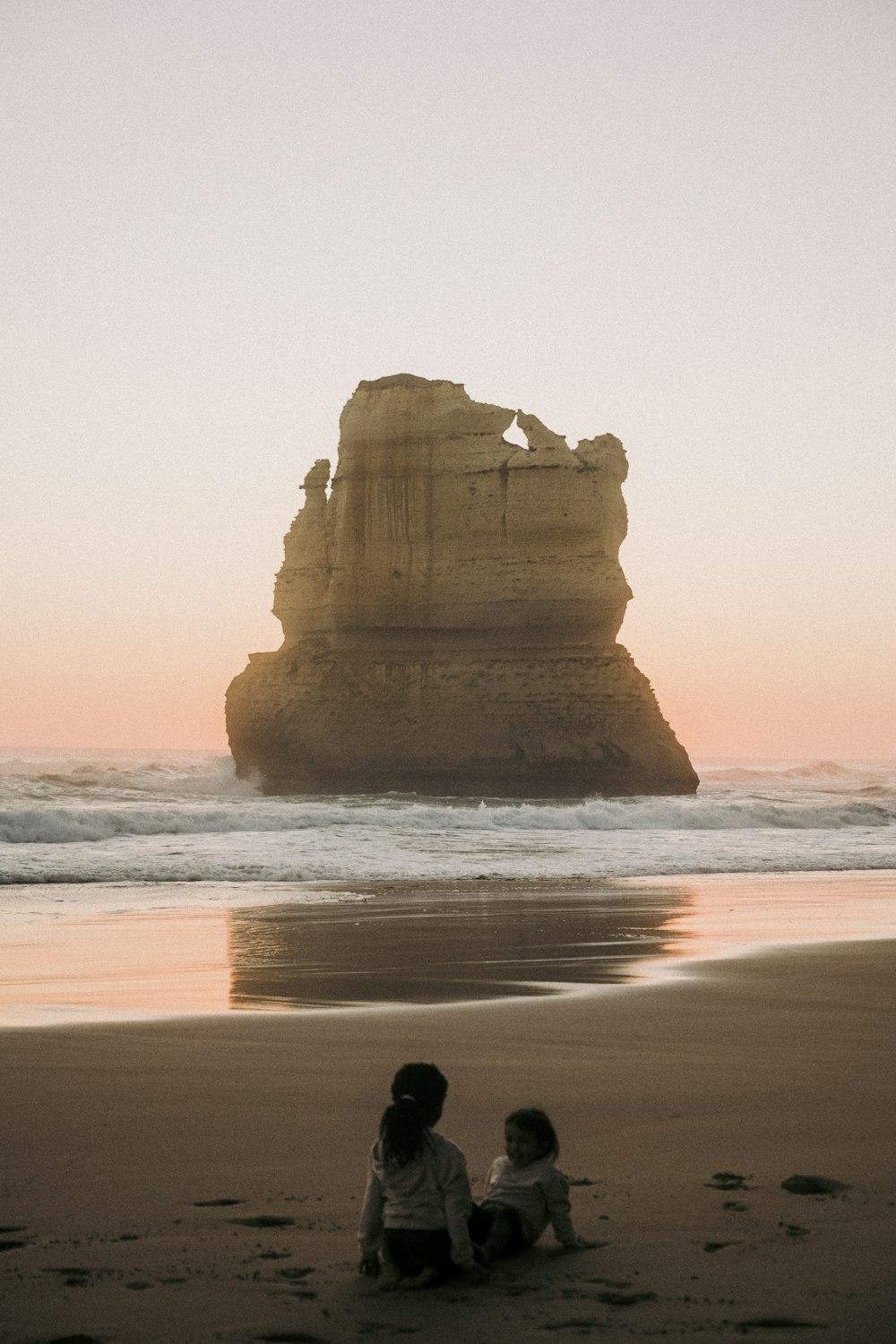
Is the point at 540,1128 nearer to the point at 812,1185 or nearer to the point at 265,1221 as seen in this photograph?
the point at 265,1221

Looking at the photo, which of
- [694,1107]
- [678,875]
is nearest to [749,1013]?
[694,1107]

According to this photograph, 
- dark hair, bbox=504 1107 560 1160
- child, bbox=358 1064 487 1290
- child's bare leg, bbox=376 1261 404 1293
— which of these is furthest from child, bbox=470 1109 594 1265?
child's bare leg, bbox=376 1261 404 1293

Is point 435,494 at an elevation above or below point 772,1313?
above

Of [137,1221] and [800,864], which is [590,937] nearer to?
[137,1221]

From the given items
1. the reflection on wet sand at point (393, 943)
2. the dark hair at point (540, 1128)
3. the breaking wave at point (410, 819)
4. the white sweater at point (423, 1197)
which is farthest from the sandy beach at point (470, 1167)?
the breaking wave at point (410, 819)

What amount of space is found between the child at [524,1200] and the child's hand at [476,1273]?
8 cm

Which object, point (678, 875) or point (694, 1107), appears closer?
point (694, 1107)

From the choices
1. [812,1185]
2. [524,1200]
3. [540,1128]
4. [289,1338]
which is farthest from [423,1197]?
[812,1185]

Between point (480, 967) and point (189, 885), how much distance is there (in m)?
7.41

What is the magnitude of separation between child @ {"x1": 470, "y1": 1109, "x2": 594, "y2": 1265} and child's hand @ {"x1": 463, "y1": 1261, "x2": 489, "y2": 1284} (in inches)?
3.1

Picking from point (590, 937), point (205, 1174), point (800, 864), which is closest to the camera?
point (205, 1174)

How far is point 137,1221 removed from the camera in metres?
4.14

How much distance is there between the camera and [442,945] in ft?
35.7

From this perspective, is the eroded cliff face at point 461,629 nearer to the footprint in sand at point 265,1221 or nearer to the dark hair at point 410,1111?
the footprint in sand at point 265,1221
